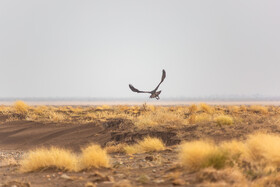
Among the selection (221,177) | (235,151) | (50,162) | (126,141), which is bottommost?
(126,141)

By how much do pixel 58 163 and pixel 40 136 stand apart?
37.6 ft

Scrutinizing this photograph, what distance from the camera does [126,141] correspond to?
15852 millimetres

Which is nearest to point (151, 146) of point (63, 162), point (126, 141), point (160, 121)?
point (126, 141)

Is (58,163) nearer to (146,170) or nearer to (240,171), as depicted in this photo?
(146,170)

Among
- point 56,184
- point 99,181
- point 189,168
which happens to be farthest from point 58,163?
point 189,168

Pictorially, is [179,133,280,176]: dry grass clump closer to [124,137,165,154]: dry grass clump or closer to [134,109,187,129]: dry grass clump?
[124,137,165,154]: dry grass clump

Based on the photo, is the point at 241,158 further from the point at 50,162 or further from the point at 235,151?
the point at 50,162

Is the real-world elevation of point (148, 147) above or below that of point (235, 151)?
below

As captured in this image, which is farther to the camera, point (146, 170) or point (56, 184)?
point (146, 170)

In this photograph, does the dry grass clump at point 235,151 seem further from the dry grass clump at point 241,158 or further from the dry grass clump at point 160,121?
the dry grass clump at point 160,121

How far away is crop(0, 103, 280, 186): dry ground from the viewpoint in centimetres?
707

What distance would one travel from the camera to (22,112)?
2734 cm

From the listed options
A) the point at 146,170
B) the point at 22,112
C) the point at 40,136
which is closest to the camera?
the point at 146,170

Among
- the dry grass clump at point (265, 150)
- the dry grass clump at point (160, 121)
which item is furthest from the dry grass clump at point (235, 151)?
the dry grass clump at point (160, 121)
